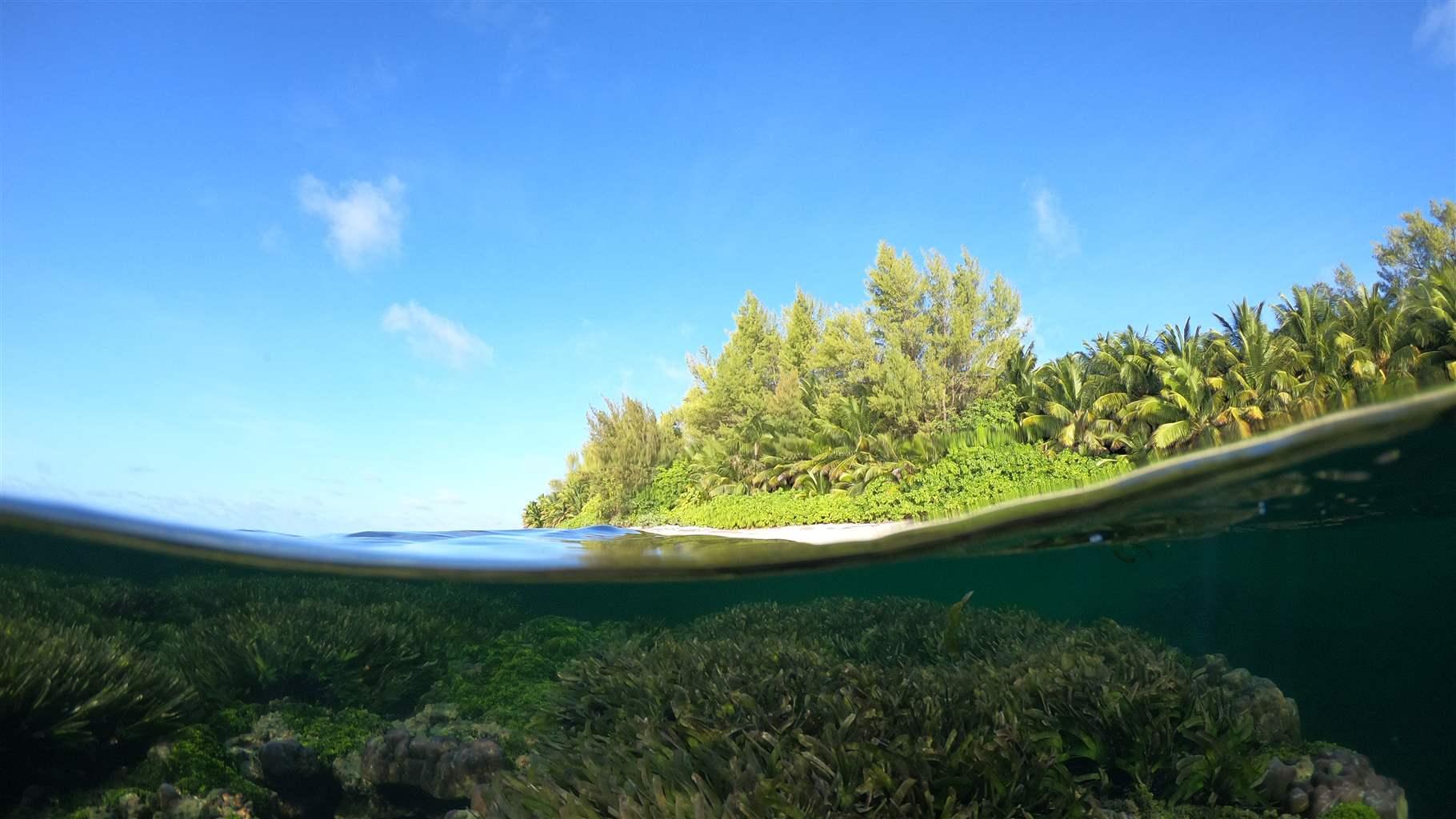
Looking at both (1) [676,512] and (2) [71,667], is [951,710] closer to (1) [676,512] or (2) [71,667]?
(2) [71,667]

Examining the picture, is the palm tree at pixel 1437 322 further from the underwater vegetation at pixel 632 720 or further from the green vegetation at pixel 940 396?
the underwater vegetation at pixel 632 720

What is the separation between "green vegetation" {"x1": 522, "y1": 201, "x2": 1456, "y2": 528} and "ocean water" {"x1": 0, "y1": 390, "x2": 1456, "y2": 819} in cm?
1960

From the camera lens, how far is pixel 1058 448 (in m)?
37.1

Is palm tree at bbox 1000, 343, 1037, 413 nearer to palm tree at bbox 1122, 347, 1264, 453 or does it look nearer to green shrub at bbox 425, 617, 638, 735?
palm tree at bbox 1122, 347, 1264, 453

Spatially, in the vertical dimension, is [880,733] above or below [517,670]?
above

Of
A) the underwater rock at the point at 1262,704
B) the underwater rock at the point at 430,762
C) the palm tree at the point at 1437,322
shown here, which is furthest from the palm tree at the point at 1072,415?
the underwater rock at the point at 430,762

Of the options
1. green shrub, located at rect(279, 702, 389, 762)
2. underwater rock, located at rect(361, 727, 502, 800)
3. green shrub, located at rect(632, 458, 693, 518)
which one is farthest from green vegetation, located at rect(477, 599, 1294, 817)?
green shrub, located at rect(632, 458, 693, 518)

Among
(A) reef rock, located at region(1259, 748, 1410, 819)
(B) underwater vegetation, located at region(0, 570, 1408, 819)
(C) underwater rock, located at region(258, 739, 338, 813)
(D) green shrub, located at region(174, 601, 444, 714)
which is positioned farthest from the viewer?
(D) green shrub, located at region(174, 601, 444, 714)

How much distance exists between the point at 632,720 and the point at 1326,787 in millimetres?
5186

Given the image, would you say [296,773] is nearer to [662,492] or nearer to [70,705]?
[70,705]

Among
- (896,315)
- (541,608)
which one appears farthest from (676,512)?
(541,608)

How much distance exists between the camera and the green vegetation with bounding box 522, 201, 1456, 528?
34031 millimetres

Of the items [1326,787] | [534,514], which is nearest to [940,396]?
[534,514]

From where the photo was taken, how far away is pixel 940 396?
42156 millimetres
